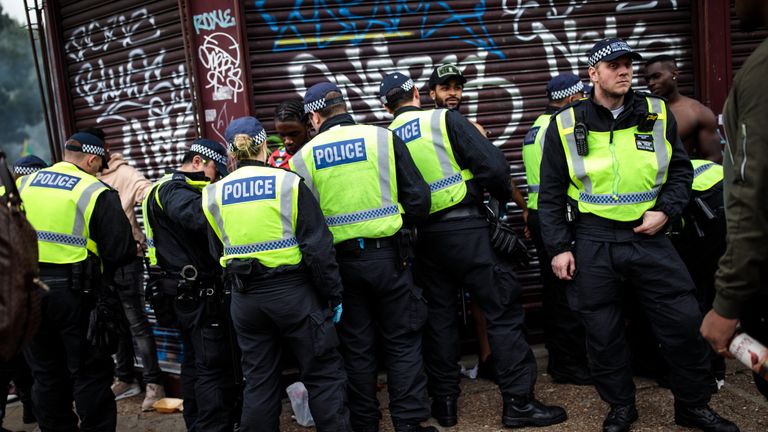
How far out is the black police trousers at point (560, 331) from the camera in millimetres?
5145

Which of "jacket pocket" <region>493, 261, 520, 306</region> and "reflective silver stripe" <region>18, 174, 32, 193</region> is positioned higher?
"reflective silver stripe" <region>18, 174, 32, 193</region>

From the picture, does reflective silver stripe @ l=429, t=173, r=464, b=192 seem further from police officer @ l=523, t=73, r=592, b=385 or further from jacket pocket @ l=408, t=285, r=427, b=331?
police officer @ l=523, t=73, r=592, b=385

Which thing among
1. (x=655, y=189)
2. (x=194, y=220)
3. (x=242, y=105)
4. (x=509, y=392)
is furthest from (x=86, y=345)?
(x=655, y=189)

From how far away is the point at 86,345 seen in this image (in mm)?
4582

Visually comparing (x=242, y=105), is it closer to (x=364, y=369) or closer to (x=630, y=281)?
(x=364, y=369)

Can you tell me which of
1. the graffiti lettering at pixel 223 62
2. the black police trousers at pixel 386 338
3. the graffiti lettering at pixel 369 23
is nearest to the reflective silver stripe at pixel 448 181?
the black police trousers at pixel 386 338

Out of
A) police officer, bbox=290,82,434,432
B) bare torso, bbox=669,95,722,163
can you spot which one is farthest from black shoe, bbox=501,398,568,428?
Answer: bare torso, bbox=669,95,722,163

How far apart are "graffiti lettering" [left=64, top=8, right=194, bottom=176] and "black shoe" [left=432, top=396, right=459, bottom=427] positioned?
3.18 metres

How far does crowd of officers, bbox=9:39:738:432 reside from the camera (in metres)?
3.97

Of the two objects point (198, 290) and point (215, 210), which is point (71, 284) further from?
point (215, 210)

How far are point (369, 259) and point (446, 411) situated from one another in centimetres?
125

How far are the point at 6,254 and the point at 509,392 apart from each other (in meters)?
3.11

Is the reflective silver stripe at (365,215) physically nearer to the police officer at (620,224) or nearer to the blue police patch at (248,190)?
the blue police patch at (248,190)

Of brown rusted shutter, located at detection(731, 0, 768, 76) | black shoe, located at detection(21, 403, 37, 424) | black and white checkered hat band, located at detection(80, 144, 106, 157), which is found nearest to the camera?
black and white checkered hat band, located at detection(80, 144, 106, 157)
